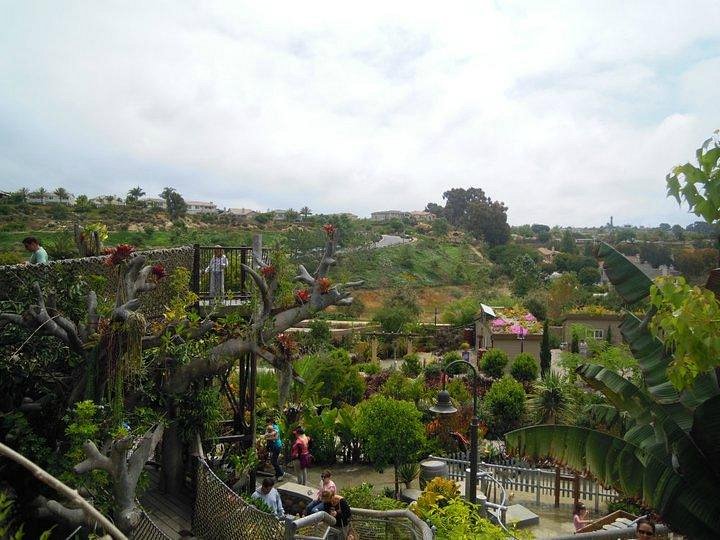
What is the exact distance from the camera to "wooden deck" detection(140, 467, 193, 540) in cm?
907

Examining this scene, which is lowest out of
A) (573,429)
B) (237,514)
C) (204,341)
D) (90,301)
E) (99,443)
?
(237,514)

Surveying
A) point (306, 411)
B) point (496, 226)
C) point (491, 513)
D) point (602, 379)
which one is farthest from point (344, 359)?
point (496, 226)

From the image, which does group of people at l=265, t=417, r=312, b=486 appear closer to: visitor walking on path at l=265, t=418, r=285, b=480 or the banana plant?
visitor walking on path at l=265, t=418, r=285, b=480

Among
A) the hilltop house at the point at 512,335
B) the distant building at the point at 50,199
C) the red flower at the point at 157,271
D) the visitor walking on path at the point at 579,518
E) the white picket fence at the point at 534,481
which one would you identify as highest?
the distant building at the point at 50,199

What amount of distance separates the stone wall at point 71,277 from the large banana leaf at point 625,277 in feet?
21.1

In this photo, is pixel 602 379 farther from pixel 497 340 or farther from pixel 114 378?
pixel 497 340

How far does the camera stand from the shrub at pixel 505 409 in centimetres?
1792

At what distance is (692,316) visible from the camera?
3975 millimetres

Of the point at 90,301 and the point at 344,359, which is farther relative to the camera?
the point at 344,359

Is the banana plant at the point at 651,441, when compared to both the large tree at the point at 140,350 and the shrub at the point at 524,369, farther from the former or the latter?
the shrub at the point at 524,369

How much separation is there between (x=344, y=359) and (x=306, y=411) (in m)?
5.11

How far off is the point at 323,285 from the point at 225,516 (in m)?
3.57

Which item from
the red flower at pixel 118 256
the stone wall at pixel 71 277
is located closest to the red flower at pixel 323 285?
the stone wall at pixel 71 277

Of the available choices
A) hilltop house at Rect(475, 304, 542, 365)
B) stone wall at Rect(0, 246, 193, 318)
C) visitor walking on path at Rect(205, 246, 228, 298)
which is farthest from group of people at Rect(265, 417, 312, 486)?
hilltop house at Rect(475, 304, 542, 365)
